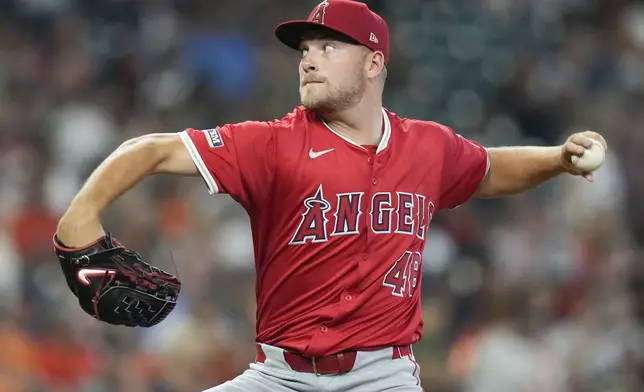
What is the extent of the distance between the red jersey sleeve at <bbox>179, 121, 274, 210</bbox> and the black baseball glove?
15.4 inches

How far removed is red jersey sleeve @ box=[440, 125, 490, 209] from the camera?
4.84 meters

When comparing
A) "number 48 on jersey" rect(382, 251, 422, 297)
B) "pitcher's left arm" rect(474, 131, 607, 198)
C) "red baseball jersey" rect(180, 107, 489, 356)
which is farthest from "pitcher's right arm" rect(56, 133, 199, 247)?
"pitcher's left arm" rect(474, 131, 607, 198)

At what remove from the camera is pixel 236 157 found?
14.4 feet

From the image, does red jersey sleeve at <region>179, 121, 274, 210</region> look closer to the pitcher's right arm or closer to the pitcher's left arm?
the pitcher's right arm

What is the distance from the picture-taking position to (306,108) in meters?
4.62

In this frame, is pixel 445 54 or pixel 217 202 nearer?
pixel 217 202

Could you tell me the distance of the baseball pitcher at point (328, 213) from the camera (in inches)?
173

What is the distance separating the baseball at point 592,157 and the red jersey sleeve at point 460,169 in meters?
0.42

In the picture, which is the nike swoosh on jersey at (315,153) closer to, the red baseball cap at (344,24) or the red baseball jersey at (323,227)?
the red baseball jersey at (323,227)

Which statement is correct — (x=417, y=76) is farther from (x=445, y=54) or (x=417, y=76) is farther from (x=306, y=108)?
(x=306, y=108)

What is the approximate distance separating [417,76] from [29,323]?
4170 mm

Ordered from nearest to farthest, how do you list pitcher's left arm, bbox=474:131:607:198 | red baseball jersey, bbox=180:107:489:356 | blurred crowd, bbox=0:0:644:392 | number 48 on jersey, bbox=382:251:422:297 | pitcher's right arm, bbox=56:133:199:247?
pitcher's right arm, bbox=56:133:199:247
red baseball jersey, bbox=180:107:489:356
number 48 on jersey, bbox=382:251:422:297
pitcher's left arm, bbox=474:131:607:198
blurred crowd, bbox=0:0:644:392

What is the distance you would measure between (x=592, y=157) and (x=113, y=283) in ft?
6.24

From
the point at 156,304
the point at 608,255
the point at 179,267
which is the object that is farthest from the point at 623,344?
the point at 156,304
